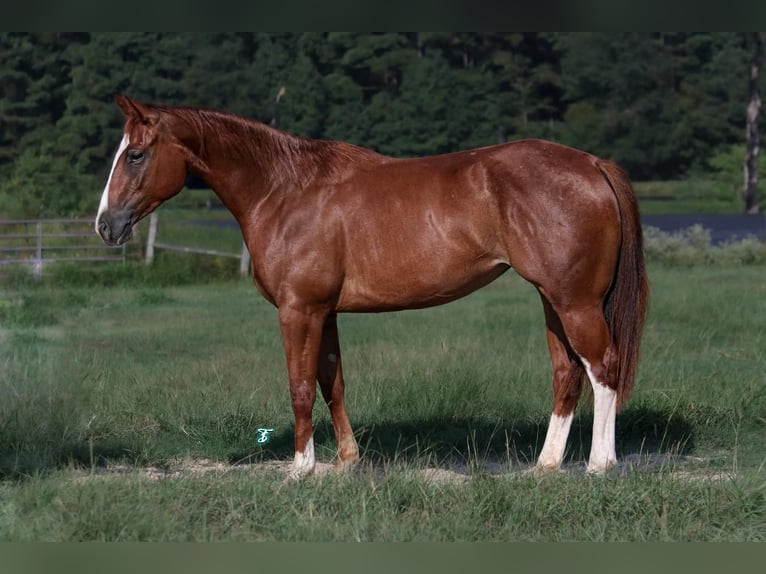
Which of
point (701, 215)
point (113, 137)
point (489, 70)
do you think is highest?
point (489, 70)

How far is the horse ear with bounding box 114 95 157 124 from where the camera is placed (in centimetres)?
565

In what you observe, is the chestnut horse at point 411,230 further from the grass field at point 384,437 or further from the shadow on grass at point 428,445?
the grass field at point 384,437

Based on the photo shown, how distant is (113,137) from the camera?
2619 cm

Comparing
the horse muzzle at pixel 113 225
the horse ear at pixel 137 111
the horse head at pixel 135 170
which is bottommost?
the horse muzzle at pixel 113 225

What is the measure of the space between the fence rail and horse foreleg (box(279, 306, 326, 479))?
13496 millimetres

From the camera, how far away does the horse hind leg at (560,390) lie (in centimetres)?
587

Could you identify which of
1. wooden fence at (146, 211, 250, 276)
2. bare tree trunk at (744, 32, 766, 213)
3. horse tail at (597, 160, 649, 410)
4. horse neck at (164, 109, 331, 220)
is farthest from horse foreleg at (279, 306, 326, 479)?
bare tree trunk at (744, 32, 766, 213)

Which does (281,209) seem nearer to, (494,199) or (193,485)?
(494,199)

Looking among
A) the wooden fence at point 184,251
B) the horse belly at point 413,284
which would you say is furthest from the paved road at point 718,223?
the horse belly at point 413,284

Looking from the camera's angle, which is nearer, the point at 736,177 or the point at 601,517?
the point at 601,517

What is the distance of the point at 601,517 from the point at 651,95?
2805 cm

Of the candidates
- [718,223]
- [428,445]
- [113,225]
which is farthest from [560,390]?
[718,223]

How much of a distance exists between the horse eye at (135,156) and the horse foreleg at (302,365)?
46.4 inches

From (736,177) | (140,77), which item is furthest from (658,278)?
(736,177)
